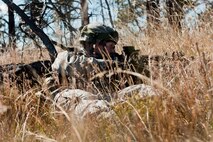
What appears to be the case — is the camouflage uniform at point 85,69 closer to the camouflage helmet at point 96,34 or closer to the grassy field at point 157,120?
the camouflage helmet at point 96,34

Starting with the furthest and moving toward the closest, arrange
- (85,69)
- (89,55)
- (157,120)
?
(89,55) → (85,69) → (157,120)

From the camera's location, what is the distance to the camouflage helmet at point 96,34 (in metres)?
4.06

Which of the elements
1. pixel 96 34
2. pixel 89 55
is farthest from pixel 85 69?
pixel 96 34

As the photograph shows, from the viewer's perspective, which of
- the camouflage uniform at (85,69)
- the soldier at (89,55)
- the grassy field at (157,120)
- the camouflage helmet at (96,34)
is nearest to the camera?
the grassy field at (157,120)

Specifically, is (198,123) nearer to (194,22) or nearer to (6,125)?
(6,125)

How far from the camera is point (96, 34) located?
4090 millimetres

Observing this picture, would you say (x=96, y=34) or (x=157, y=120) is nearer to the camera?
(x=157, y=120)

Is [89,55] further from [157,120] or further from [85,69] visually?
[157,120]

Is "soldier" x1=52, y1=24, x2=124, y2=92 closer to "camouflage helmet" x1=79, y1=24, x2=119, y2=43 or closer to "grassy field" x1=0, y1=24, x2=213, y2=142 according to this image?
"camouflage helmet" x1=79, y1=24, x2=119, y2=43

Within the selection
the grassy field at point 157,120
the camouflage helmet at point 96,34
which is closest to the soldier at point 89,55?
the camouflage helmet at point 96,34

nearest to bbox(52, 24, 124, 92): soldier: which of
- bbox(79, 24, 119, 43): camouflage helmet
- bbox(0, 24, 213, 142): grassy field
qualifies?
bbox(79, 24, 119, 43): camouflage helmet

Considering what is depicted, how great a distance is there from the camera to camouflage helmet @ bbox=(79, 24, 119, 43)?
160 inches

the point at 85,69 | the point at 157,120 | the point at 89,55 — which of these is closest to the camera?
the point at 157,120

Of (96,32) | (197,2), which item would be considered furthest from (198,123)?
Result: (197,2)
